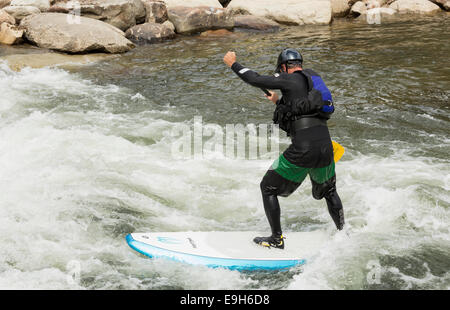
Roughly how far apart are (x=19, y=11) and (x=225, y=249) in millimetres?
12460

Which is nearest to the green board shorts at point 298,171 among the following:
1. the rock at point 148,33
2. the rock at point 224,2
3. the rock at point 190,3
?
the rock at point 148,33

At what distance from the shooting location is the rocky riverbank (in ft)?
44.0

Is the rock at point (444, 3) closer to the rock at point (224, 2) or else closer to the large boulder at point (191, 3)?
the rock at point (224, 2)

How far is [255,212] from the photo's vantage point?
5887mm

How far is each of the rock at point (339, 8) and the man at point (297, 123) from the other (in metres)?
15.6

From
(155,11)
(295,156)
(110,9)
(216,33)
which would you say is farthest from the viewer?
(216,33)

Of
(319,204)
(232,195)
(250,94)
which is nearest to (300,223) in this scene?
(319,204)

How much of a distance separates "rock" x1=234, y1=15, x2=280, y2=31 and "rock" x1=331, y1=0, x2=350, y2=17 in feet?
10.2

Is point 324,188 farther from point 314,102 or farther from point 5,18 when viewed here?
point 5,18

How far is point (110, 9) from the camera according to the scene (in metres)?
14.9

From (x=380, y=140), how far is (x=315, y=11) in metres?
11.4

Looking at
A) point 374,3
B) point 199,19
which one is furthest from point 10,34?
point 374,3

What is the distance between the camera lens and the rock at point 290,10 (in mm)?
17766
